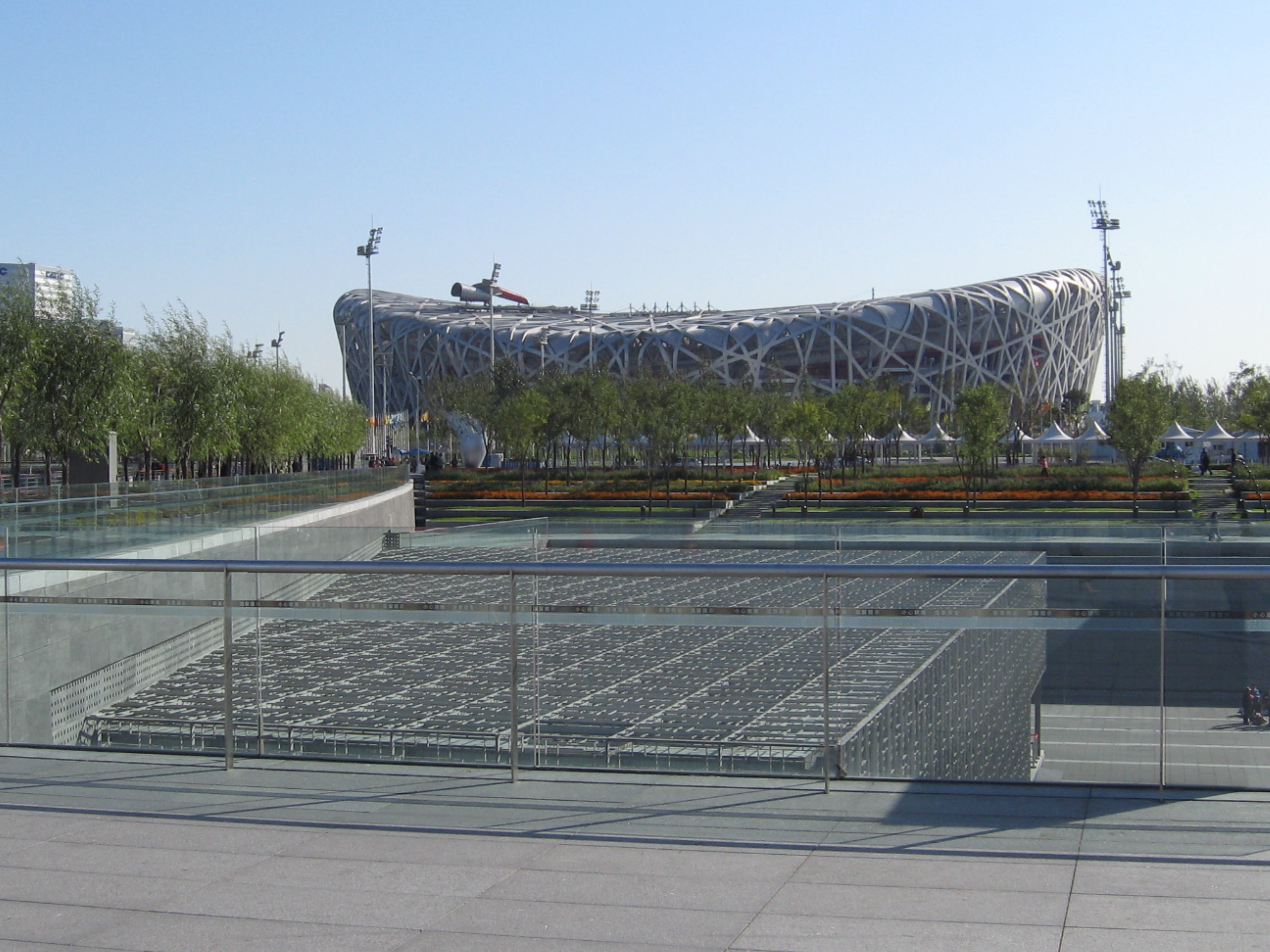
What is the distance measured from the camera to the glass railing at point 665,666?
527cm

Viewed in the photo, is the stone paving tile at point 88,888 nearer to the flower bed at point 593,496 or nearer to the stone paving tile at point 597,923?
the stone paving tile at point 597,923

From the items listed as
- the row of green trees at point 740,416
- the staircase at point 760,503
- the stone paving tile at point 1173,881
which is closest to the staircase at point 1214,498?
the row of green trees at point 740,416

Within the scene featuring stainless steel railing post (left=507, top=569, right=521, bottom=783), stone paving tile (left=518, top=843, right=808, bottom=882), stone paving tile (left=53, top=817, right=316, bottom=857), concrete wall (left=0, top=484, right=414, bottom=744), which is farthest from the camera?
concrete wall (left=0, top=484, right=414, bottom=744)

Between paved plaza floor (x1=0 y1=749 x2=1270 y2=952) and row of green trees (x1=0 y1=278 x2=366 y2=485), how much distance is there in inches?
927

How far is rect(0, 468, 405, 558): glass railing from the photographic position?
13.5 metres

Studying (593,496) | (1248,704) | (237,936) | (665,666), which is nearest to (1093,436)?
(593,496)

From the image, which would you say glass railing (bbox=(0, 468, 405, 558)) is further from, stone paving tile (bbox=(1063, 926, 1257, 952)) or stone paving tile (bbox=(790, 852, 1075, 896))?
stone paving tile (bbox=(1063, 926, 1257, 952))

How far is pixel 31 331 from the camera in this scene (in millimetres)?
26094

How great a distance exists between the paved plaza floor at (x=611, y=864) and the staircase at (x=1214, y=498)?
34525mm

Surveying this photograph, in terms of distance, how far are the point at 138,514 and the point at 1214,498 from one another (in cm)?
3615

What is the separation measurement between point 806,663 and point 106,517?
12.0 metres

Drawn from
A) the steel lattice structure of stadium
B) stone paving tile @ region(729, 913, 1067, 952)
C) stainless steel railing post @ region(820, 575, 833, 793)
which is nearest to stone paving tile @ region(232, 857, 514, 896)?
stone paving tile @ region(729, 913, 1067, 952)

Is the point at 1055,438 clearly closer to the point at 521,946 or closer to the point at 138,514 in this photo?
the point at 138,514

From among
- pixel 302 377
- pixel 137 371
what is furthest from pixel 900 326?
pixel 137 371
